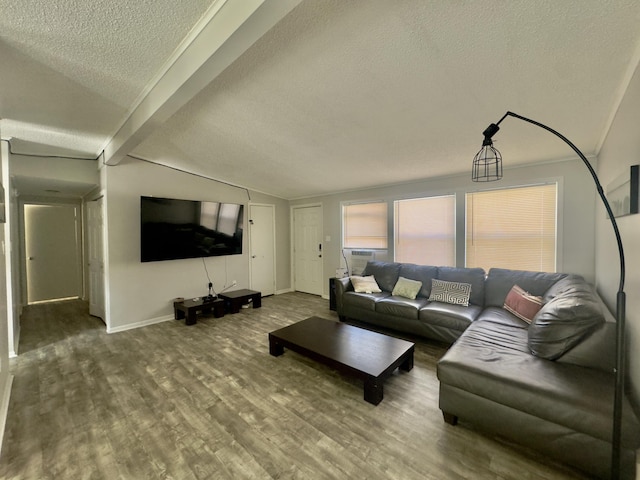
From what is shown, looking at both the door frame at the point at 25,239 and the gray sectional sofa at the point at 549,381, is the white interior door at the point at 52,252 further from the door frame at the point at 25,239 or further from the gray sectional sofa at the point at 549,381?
the gray sectional sofa at the point at 549,381

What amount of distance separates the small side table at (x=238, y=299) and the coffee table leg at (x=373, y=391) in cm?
298

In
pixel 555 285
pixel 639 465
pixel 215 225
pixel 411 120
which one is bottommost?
pixel 639 465

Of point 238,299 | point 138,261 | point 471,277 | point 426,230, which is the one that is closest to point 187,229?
point 138,261

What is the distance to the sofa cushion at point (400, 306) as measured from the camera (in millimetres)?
3316

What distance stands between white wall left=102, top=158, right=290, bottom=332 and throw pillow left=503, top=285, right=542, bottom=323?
4.45 m

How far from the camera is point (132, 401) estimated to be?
2.19 m

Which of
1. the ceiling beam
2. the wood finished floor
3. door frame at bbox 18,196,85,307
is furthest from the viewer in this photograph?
door frame at bbox 18,196,85,307

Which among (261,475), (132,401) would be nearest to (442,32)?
(261,475)

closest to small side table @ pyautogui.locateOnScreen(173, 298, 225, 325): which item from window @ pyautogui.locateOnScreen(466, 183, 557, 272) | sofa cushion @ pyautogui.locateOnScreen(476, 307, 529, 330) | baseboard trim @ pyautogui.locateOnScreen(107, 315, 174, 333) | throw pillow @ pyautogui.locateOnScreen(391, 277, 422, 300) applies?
baseboard trim @ pyautogui.locateOnScreen(107, 315, 174, 333)

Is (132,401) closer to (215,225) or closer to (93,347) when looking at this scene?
(93,347)

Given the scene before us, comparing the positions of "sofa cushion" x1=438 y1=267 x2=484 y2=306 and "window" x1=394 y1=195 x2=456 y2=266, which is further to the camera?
"window" x1=394 y1=195 x2=456 y2=266

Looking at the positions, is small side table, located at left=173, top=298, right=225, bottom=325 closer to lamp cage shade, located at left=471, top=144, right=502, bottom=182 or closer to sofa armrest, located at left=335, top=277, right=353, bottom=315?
sofa armrest, located at left=335, top=277, right=353, bottom=315

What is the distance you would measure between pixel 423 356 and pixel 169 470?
2.43 m

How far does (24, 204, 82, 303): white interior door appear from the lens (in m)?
5.30
